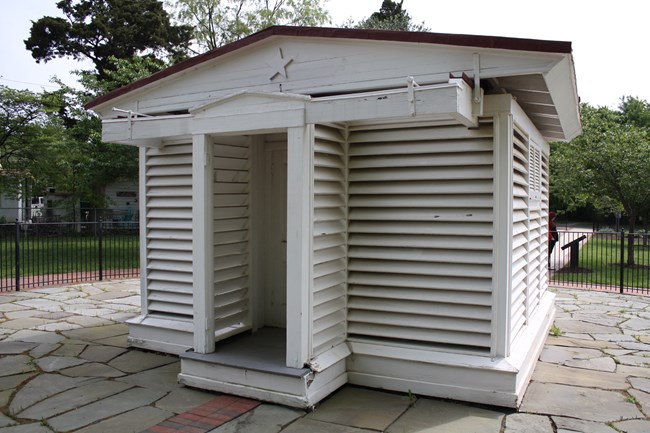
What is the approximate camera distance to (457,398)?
4.68 metres

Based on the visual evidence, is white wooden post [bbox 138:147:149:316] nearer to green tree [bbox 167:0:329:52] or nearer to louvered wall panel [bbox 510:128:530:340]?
louvered wall panel [bbox 510:128:530:340]

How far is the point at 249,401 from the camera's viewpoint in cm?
462

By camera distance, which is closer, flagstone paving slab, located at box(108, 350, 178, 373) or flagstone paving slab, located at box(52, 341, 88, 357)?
flagstone paving slab, located at box(108, 350, 178, 373)

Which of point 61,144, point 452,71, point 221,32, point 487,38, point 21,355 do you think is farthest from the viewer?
point 221,32

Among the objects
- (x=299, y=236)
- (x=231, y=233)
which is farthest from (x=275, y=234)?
(x=299, y=236)

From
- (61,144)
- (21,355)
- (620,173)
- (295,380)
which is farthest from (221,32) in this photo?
(295,380)

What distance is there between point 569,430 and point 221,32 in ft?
95.0

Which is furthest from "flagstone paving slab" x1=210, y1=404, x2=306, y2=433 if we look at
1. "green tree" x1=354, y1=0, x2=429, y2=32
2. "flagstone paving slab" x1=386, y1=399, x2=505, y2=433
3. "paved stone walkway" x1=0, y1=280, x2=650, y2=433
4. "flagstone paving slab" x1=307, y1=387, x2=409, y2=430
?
"green tree" x1=354, y1=0, x2=429, y2=32

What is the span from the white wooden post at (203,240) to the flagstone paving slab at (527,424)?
2.67 m

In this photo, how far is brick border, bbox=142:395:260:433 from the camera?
4098 millimetres

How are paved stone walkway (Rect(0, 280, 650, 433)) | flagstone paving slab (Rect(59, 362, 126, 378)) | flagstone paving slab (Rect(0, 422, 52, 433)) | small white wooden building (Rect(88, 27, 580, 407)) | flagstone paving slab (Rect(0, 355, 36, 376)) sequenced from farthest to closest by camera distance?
flagstone paving slab (Rect(0, 355, 36, 376)) < flagstone paving slab (Rect(59, 362, 126, 378)) < small white wooden building (Rect(88, 27, 580, 407)) < paved stone walkway (Rect(0, 280, 650, 433)) < flagstone paving slab (Rect(0, 422, 52, 433))

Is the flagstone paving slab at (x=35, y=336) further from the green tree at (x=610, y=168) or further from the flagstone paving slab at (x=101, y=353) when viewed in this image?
the green tree at (x=610, y=168)

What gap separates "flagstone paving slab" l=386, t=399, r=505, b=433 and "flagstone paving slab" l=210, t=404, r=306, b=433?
80 cm

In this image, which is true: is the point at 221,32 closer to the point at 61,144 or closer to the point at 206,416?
the point at 61,144
